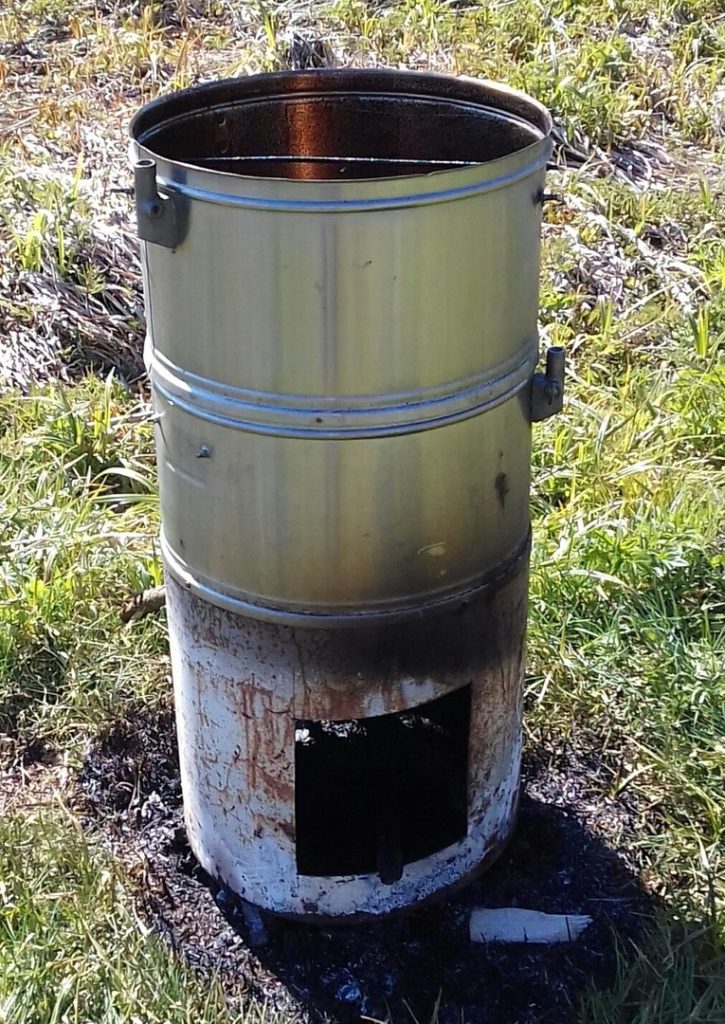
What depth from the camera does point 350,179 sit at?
2.25 metres

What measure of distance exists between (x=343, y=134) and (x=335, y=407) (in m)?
0.80

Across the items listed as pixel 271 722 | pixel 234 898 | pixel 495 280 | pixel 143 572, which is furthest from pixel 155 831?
pixel 495 280

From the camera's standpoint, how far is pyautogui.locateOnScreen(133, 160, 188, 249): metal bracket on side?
1.97 m

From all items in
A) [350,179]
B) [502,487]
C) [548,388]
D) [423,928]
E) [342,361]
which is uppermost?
[350,179]

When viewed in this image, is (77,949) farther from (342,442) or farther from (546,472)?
(546,472)

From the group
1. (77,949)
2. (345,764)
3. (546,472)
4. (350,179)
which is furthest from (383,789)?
(546,472)

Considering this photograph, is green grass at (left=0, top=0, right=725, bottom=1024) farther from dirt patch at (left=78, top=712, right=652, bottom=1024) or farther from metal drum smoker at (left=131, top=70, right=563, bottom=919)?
metal drum smoker at (left=131, top=70, right=563, bottom=919)

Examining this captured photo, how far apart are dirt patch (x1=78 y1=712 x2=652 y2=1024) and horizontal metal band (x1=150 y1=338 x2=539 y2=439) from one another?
116 centimetres

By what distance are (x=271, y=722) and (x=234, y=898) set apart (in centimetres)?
57

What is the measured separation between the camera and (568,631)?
330 cm

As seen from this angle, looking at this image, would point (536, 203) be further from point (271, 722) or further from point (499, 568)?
point (271, 722)

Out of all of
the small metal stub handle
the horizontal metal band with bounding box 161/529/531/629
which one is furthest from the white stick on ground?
the small metal stub handle

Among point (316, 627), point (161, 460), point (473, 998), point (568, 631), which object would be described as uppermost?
point (161, 460)

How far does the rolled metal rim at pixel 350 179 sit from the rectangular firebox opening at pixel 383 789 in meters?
1.01
